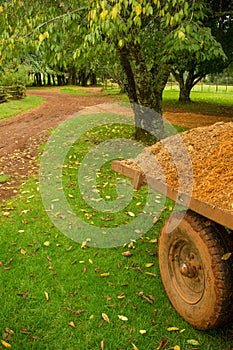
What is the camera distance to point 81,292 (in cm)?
353

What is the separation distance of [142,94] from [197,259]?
6692mm

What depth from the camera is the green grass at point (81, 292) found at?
2.93m

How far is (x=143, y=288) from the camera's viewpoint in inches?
142

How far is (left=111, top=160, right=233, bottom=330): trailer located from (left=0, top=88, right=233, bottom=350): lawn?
280 millimetres

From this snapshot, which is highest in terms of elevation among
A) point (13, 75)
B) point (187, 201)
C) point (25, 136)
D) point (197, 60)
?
point (197, 60)

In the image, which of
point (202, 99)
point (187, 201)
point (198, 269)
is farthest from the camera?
point (202, 99)

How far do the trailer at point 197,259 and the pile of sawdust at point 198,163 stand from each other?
0.27 ft

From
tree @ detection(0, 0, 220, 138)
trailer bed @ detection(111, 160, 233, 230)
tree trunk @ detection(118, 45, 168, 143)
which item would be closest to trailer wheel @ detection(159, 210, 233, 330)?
trailer bed @ detection(111, 160, 233, 230)

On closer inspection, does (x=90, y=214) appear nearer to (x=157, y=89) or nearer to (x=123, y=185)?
(x=123, y=185)

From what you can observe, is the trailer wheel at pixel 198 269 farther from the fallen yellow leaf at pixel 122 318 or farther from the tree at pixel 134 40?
the tree at pixel 134 40

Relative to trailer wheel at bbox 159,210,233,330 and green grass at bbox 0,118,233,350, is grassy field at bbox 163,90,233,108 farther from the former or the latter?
trailer wheel at bbox 159,210,233,330

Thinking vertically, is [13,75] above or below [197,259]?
above

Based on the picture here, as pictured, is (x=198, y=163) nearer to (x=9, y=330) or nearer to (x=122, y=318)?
(x=122, y=318)

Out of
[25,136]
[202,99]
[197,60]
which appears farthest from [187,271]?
[202,99]
